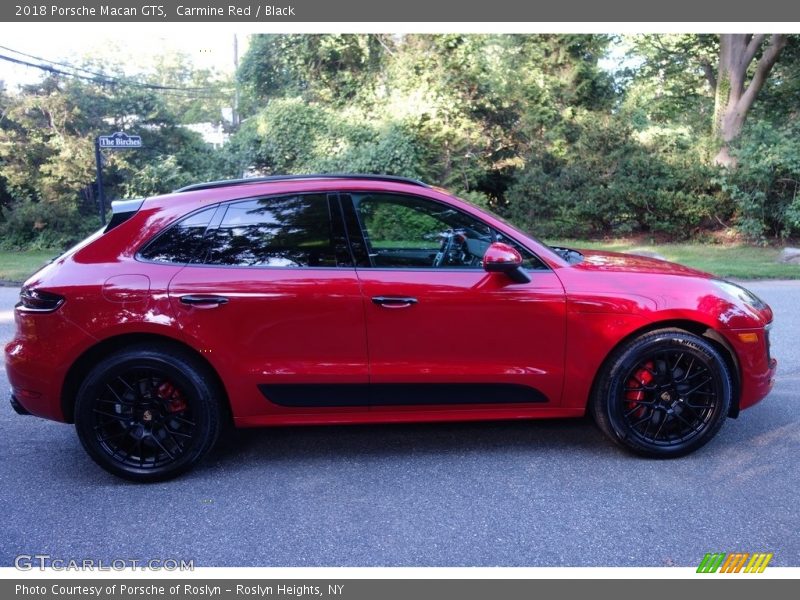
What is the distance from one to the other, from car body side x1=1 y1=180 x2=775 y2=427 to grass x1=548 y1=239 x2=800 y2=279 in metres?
8.95

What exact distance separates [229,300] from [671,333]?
255 cm

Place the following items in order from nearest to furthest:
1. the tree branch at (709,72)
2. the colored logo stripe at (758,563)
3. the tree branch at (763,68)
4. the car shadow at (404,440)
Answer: the colored logo stripe at (758,563) < the car shadow at (404,440) < the tree branch at (763,68) < the tree branch at (709,72)

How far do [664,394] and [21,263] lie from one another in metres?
15.3

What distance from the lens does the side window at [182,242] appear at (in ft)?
12.6

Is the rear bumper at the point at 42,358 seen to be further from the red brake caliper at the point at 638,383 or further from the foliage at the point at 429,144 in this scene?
the foliage at the point at 429,144

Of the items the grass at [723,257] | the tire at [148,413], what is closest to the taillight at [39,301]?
the tire at [148,413]

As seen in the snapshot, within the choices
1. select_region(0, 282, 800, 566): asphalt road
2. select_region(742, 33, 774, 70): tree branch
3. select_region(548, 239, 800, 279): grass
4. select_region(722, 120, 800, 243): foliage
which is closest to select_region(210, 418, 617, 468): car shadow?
select_region(0, 282, 800, 566): asphalt road

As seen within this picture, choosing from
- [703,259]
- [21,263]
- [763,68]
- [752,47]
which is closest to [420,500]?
[703,259]

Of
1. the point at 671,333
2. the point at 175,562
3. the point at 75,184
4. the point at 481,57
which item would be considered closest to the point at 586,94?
the point at 481,57

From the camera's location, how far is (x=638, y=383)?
3967 mm

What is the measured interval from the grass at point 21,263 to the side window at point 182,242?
872 cm

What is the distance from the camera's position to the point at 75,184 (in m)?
18.8

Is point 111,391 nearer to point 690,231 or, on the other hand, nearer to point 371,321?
point 371,321

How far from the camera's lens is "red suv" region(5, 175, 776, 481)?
12.3ft
